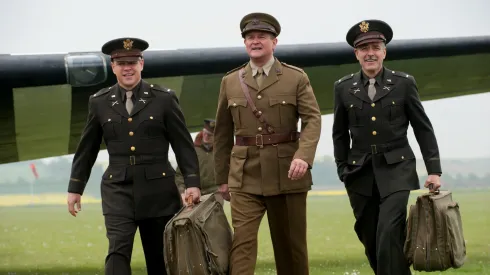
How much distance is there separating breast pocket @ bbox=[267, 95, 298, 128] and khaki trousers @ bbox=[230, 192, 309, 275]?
19.4 inches

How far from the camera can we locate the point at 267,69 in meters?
6.16

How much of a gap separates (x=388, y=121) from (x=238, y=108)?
3.44ft

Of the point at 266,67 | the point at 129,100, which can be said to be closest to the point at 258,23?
the point at 266,67

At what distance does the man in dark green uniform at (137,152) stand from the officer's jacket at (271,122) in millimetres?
348

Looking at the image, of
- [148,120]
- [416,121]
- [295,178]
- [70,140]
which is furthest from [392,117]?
[70,140]

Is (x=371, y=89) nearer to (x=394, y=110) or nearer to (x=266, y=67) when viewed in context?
(x=394, y=110)

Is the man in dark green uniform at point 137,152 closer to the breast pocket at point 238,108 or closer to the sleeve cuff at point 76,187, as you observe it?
the sleeve cuff at point 76,187

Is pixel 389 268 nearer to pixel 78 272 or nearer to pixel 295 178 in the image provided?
pixel 295 178

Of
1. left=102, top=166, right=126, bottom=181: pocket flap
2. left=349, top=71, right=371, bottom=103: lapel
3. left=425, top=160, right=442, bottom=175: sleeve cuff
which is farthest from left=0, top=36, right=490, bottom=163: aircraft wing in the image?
left=425, top=160, right=442, bottom=175: sleeve cuff

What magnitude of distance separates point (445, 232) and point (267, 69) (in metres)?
1.61

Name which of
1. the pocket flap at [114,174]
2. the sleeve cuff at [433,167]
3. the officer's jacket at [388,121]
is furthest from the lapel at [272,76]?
the sleeve cuff at [433,167]

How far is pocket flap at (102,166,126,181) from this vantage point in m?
5.98

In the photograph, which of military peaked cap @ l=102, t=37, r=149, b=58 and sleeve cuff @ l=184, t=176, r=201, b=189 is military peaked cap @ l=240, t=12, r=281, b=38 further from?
sleeve cuff @ l=184, t=176, r=201, b=189

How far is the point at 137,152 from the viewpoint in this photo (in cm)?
602
